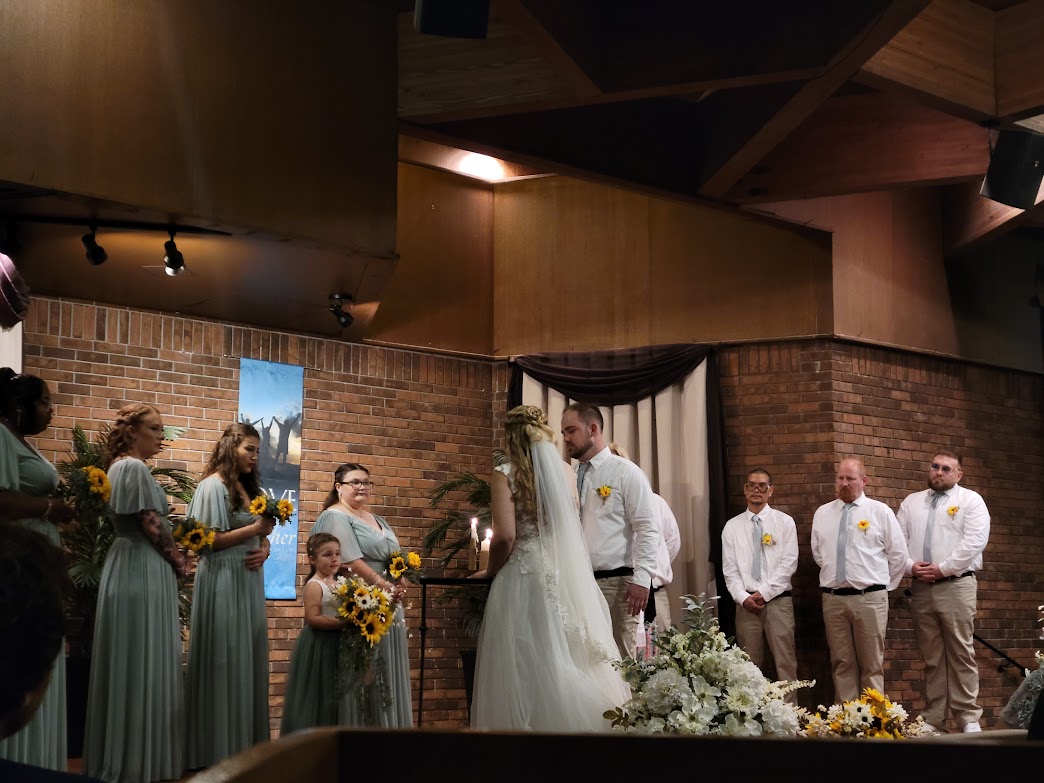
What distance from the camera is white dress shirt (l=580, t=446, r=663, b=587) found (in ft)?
22.0

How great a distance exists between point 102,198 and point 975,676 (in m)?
7.14

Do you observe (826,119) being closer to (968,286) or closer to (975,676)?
(968,286)

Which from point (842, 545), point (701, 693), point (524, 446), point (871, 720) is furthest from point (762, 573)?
point (701, 693)

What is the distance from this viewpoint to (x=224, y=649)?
6.77m

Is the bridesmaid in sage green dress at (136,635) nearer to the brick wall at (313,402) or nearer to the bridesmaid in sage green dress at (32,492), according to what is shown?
the bridesmaid in sage green dress at (32,492)

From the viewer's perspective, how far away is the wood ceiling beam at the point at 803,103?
5.89 metres

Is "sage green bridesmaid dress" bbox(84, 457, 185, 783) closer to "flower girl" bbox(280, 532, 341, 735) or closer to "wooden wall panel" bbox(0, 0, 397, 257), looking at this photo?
"flower girl" bbox(280, 532, 341, 735)

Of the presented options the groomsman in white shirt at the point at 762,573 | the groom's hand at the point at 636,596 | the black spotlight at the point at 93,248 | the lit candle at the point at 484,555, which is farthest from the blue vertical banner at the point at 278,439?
the groom's hand at the point at 636,596

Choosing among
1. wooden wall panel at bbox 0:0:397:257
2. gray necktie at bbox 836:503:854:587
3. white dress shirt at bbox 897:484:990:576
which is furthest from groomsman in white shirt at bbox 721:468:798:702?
wooden wall panel at bbox 0:0:397:257

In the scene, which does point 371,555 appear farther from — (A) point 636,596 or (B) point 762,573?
(B) point 762,573

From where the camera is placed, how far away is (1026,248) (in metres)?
11.5

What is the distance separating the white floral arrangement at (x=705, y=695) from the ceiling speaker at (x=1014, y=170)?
462cm

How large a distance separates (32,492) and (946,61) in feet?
17.4

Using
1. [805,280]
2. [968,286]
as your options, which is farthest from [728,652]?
[968,286]
